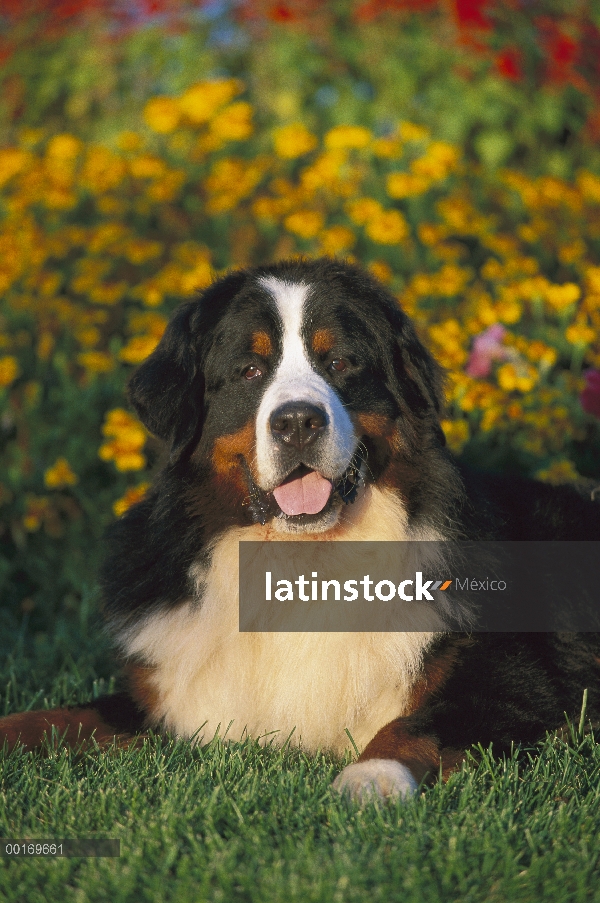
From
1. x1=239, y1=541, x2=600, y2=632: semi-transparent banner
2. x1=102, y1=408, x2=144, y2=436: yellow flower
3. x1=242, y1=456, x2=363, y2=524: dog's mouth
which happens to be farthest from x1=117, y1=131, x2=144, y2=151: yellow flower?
x1=239, y1=541, x2=600, y2=632: semi-transparent banner

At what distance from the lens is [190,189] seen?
20.6ft

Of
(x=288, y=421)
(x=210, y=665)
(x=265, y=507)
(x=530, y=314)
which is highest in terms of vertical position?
(x=530, y=314)

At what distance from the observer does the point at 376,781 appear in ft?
8.24

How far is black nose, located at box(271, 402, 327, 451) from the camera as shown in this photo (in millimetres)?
2793

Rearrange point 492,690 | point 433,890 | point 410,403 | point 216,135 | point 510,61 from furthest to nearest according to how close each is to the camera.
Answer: point 510,61
point 216,135
point 410,403
point 492,690
point 433,890

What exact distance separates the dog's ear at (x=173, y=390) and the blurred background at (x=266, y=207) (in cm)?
99

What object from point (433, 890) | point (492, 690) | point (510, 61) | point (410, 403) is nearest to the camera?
point (433, 890)

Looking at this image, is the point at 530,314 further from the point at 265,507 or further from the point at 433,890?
the point at 433,890

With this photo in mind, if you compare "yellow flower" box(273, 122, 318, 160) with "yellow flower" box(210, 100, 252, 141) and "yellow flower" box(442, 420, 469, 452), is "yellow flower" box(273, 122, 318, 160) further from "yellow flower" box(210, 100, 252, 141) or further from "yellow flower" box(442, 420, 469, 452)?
"yellow flower" box(442, 420, 469, 452)

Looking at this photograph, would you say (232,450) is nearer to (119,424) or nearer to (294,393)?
(294,393)

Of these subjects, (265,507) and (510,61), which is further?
(510,61)

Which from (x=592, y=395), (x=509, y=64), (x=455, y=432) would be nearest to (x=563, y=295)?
(x=592, y=395)

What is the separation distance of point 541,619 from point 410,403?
86 cm

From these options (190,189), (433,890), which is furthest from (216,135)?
(433,890)
